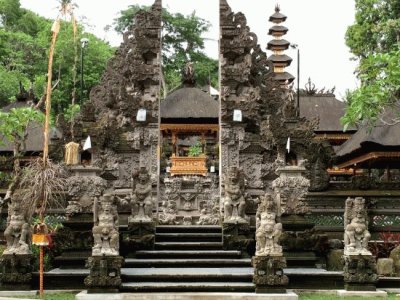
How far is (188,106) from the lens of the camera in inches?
997

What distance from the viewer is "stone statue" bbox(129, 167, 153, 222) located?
14.3 meters

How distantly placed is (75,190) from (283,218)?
4.41 meters

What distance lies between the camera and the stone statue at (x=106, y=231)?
11.5 meters

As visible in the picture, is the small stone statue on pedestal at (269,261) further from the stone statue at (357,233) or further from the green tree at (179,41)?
the green tree at (179,41)

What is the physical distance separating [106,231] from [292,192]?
14.2 feet

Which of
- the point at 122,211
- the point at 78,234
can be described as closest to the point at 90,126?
the point at 122,211

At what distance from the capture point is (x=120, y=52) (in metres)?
20.8

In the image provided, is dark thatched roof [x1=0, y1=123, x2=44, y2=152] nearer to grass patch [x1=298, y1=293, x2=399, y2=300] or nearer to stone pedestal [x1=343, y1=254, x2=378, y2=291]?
grass patch [x1=298, y1=293, x2=399, y2=300]

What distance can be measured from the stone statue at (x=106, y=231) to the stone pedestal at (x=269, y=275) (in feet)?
8.20

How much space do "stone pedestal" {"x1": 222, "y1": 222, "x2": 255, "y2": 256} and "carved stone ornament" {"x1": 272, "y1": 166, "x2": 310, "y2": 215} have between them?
94cm

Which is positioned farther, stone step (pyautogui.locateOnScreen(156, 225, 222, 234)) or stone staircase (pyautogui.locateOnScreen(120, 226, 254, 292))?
stone step (pyautogui.locateOnScreen(156, 225, 222, 234))

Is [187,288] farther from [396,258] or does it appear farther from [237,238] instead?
[396,258]

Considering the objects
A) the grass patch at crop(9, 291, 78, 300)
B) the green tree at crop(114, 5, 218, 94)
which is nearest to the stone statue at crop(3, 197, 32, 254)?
the grass patch at crop(9, 291, 78, 300)

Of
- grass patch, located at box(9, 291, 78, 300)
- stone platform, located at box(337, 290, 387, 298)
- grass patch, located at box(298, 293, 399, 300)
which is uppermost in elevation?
stone platform, located at box(337, 290, 387, 298)
